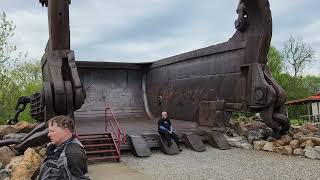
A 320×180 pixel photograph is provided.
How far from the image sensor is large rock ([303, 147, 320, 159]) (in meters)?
8.17

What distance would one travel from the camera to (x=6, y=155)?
7.33 m

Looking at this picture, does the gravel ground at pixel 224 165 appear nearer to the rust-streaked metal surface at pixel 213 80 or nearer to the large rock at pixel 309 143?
the large rock at pixel 309 143

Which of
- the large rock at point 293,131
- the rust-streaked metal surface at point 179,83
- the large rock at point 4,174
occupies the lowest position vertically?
the large rock at point 4,174

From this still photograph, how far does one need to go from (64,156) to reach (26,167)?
3.58 metres

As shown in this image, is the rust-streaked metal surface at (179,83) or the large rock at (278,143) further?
the large rock at (278,143)

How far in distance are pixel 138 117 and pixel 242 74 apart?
512 cm

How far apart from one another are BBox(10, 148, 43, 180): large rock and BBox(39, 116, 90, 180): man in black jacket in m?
3.14

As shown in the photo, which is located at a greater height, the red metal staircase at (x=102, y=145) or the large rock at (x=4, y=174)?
the red metal staircase at (x=102, y=145)

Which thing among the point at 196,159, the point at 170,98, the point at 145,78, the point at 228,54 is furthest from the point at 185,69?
the point at 196,159

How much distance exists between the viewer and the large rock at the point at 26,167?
6.02m

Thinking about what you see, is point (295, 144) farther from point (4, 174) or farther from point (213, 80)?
point (4, 174)

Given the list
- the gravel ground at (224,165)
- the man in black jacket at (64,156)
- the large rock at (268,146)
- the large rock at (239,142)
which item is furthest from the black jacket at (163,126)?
the man in black jacket at (64,156)

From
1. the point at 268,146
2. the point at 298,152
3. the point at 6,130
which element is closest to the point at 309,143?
the point at 298,152

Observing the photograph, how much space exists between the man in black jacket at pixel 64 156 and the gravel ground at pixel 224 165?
3.71m
